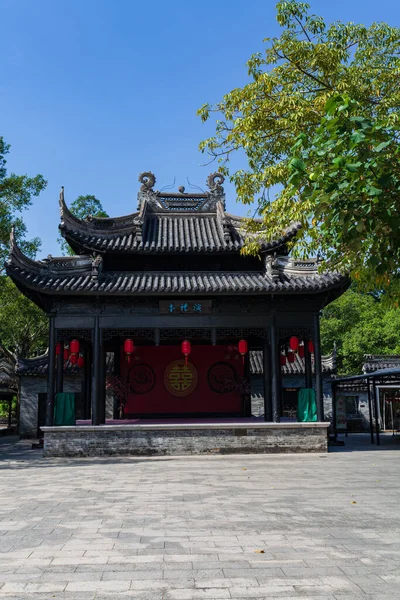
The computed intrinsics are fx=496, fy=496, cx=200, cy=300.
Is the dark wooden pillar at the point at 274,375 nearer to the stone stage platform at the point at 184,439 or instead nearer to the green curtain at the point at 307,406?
the stone stage platform at the point at 184,439

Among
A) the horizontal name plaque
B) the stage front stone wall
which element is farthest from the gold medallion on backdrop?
the stage front stone wall

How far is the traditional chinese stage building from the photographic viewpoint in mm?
13445

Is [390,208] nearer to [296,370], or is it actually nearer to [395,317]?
[296,370]

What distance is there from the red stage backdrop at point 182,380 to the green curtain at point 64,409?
10.5 ft

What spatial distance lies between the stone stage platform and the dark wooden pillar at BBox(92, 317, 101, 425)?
0.43 metres

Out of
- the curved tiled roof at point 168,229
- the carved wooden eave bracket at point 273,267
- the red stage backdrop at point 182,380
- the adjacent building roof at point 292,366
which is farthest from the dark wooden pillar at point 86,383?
the adjacent building roof at point 292,366

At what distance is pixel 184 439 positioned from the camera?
13516mm

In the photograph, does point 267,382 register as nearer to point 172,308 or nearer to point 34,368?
point 172,308

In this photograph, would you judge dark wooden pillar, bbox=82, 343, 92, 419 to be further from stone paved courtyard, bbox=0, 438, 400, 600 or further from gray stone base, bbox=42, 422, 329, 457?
stone paved courtyard, bbox=0, 438, 400, 600

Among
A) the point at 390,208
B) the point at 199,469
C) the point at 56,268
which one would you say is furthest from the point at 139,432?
the point at 390,208

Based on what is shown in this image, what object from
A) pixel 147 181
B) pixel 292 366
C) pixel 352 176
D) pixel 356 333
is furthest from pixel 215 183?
pixel 356 333

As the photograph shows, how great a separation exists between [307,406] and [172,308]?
4740 mm

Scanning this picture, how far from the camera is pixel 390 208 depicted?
487cm

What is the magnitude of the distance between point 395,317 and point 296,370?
518 inches
